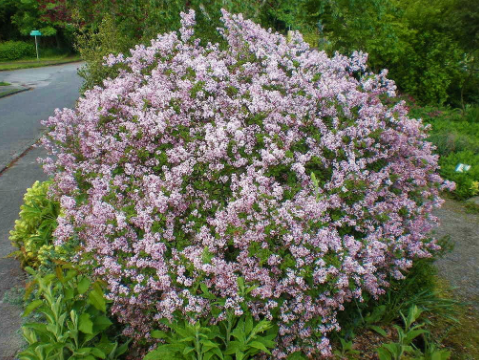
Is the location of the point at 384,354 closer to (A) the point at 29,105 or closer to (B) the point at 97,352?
(B) the point at 97,352

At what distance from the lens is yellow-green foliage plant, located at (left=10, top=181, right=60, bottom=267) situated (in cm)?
427

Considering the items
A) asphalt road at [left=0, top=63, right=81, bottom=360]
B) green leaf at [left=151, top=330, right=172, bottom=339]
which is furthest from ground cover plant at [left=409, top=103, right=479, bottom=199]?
asphalt road at [left=0, top=63, right=81, bottom=360]

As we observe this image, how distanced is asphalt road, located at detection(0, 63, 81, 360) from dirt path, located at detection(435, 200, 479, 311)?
13.9ft

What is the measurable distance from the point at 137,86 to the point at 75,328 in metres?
2.27

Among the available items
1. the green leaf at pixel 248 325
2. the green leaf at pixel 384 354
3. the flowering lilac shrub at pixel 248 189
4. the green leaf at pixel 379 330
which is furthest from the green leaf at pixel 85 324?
the green leaf at pixel 379 330

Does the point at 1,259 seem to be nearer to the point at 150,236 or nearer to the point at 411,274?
the point at 150,236

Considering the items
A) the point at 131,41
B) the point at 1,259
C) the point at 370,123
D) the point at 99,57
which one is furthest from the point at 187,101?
the point at 99,57

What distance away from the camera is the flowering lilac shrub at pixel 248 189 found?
9.23 ft

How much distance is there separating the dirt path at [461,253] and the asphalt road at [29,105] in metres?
7.68

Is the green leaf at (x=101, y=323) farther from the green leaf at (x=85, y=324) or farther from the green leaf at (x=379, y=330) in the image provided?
the green leaf at (x=379, y=330)

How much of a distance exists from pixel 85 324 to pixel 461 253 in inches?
173

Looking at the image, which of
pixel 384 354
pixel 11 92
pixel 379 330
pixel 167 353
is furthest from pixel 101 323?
pixel 11 92

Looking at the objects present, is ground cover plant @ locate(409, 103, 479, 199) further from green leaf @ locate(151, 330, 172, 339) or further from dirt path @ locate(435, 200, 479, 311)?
green leaf @ locate(151, 330, 172, 339)

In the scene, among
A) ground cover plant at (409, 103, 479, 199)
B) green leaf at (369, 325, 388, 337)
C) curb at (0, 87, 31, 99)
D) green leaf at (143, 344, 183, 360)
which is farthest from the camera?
curb at (0, 87, 31, 99)
